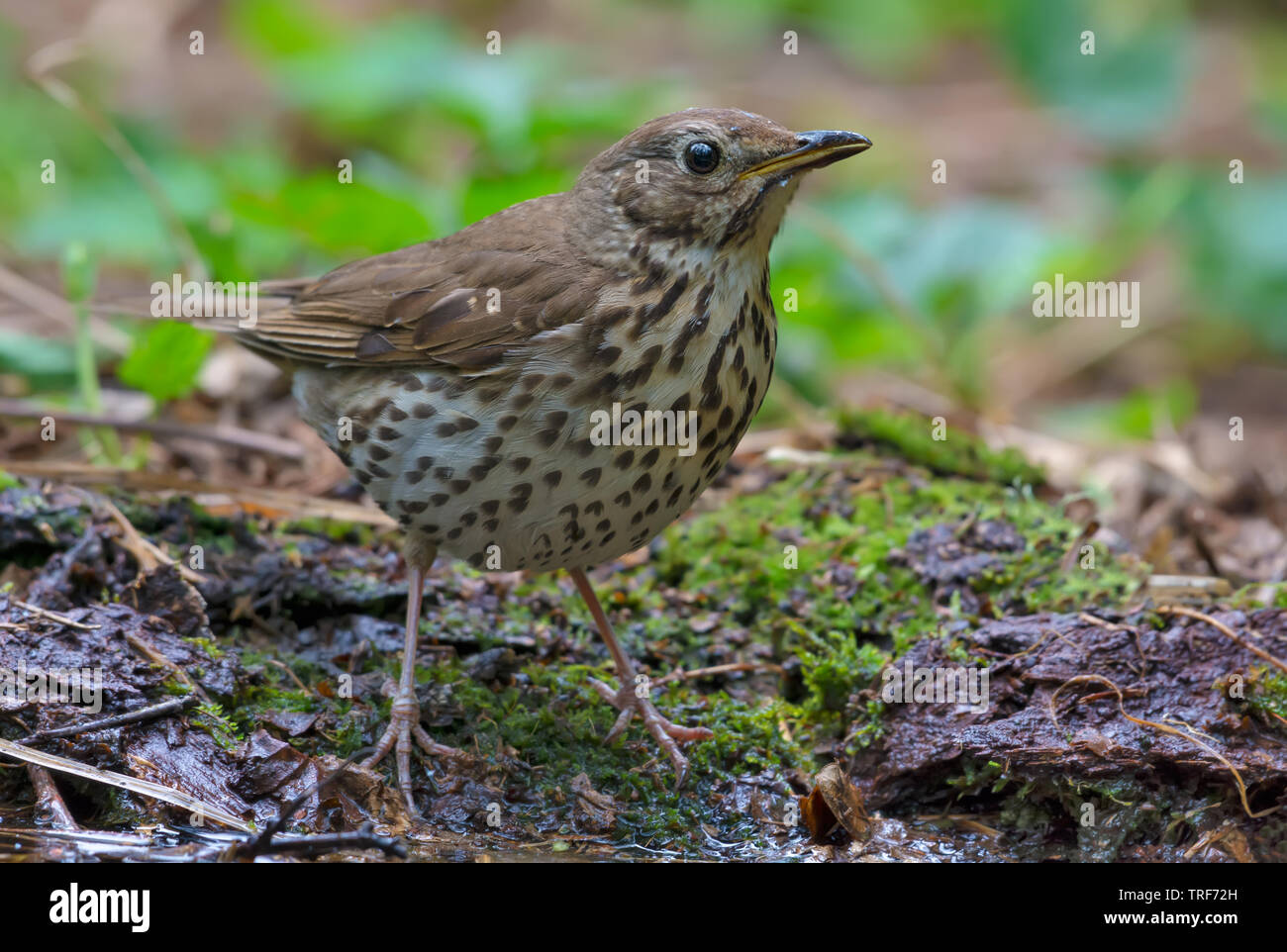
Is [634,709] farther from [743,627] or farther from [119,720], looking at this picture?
[119,720]

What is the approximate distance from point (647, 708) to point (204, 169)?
5331mm

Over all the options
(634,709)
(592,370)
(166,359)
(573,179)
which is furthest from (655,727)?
(573,179)

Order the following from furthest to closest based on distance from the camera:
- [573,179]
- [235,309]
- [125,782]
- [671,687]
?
[573,179]
[235,309]
[671,687]
[125,782]

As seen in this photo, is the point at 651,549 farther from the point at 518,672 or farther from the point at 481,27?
the point at 481,27

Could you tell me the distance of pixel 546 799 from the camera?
411 cm

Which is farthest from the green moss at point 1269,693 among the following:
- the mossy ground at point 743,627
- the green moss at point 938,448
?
the green moss at point 938,448

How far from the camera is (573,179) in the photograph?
742cm

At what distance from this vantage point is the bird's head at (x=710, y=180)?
4145mm

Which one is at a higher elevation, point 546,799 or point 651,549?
point 651,549

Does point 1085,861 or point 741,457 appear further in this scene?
point 741,457

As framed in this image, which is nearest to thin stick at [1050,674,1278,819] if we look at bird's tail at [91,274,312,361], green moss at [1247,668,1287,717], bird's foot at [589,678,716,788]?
green moss at [1247,668,1287,717]

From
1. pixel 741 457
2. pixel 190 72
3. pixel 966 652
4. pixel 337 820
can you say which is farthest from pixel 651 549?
pixel 190 72

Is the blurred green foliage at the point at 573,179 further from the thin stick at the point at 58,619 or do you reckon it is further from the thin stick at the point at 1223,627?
the thin stick at the point at 1223,627

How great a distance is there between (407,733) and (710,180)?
A: 1875 mm
